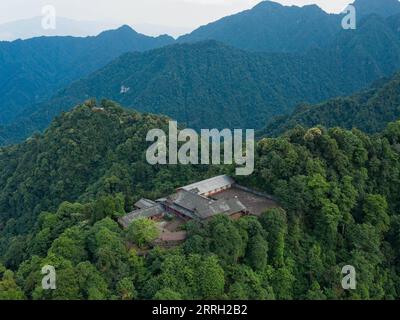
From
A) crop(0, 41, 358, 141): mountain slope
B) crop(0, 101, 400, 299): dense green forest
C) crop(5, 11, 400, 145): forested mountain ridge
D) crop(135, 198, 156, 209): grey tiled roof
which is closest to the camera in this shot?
crop(0, 101, 400, 299): dense green forest

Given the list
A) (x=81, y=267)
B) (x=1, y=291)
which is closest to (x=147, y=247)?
(x=81, y=267)

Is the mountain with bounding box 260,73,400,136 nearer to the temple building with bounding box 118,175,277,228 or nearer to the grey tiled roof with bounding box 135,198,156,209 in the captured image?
the temple building with bounding box 118,175,277,228

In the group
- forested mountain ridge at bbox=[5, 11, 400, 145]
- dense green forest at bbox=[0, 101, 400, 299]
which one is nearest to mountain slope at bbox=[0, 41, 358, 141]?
forested mountain ridge at bbox=[5, 11, 400, 145]

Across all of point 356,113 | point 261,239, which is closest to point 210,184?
point 261,239

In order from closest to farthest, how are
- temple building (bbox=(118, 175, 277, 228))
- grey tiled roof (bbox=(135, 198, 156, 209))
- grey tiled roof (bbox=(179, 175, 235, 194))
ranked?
temple building (bbox=(118, 175, 277, 228)) → grey tiled roof (bbox=(135, 198, 156, 209)) → grey tiled roof (bbox=(179, 175, 235, 194))

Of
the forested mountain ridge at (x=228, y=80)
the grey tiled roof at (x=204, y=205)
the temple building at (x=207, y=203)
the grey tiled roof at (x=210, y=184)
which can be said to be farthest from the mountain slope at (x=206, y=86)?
the grey tiled roof at (x=204, y=205)

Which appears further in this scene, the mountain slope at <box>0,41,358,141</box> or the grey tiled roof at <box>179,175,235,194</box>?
the mountain slope at <box>0,41,358,141</box>

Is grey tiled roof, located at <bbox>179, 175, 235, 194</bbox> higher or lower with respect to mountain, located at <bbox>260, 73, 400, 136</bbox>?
lower
